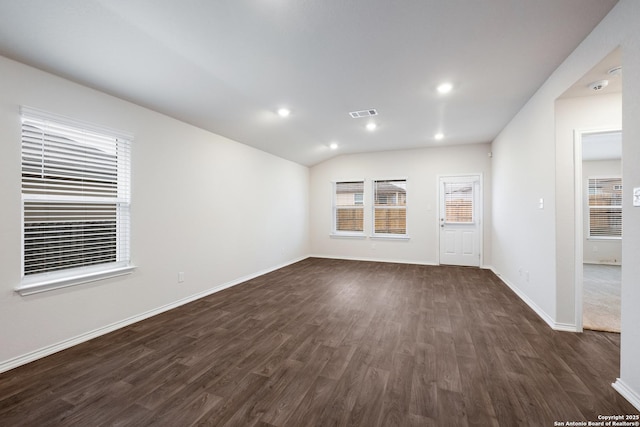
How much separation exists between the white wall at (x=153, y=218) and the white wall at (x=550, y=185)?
14.1ft

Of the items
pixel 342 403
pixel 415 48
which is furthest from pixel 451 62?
pixel 342 403

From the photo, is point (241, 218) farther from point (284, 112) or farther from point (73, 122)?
point (73, 122)

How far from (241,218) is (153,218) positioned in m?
1.66

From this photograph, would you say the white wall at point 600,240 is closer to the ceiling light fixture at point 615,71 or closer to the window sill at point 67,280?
A: the ceiling light fixture at point 615,71

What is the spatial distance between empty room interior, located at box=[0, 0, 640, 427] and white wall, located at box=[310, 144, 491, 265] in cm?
124

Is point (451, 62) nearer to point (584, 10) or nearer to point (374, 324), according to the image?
point (584, 10)

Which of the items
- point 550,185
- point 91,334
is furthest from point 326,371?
point 550,185

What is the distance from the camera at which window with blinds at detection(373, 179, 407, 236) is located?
21.6 ft

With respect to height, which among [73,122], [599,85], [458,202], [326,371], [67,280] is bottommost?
[326,371]

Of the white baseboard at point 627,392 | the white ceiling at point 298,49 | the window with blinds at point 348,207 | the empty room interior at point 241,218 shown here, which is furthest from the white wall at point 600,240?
the white baseboard at point 627,392

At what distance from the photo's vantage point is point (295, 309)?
11.5 feet

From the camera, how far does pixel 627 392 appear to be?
1776mm

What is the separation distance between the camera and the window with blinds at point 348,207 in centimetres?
700

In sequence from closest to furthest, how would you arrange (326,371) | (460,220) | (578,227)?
(326,371) < (578,227) < (460,220)
